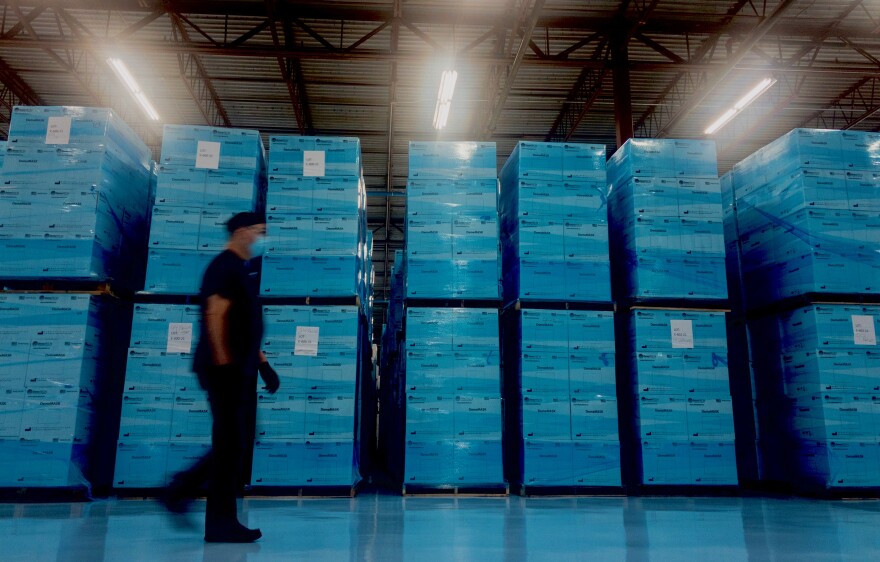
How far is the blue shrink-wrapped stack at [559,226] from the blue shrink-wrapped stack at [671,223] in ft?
1.08

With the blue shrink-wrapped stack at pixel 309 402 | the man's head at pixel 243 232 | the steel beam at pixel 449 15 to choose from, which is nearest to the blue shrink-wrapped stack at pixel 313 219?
the blue shrink-wrapped stack at pixel 309 402

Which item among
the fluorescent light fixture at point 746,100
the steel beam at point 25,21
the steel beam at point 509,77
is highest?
the steel beam at point 25,21

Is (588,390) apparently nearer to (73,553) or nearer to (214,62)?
(73,553)

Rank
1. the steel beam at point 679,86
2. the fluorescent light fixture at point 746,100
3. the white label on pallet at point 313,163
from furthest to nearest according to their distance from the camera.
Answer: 1. the fluorescent light fixture at point 746,100
2. the steel beam at point 679,86
3. the white label on pallet at point 313,163

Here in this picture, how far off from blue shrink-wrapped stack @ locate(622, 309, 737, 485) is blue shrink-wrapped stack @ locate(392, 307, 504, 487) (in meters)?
1.52

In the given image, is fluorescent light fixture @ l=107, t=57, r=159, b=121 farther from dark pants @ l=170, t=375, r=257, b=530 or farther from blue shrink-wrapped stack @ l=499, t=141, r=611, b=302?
dark pants @ l=170, t=375, r=257, b=530

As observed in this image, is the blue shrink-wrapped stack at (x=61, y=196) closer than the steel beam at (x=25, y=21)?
Yes

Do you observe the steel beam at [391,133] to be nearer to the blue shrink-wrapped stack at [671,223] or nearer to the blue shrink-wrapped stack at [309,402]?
the blue shrink-wrapped stack at [671,223]

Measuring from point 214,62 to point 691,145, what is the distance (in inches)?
387

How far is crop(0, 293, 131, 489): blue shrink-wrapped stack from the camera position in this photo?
5949mm

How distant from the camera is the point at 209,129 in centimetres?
701

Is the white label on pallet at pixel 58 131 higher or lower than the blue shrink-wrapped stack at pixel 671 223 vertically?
higher

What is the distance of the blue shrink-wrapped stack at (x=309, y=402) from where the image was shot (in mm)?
6230

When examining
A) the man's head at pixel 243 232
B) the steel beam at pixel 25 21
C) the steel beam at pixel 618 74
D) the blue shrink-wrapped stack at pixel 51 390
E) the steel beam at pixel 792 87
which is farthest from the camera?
the steel beam at pixel 792 87
